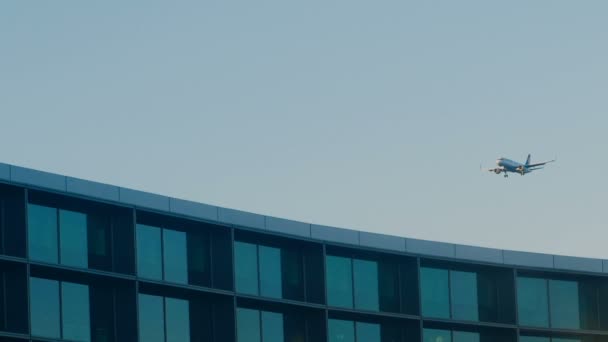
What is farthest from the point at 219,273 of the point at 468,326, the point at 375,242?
the point at 468,326

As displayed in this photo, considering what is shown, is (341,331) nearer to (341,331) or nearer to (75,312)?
(341,331)

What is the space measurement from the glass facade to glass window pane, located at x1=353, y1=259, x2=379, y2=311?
49 mm

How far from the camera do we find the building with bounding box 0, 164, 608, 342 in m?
51.8

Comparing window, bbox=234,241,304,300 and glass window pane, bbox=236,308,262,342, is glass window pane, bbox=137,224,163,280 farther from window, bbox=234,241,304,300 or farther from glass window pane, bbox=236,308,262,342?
glass window pane, bbox=236,308,262,342

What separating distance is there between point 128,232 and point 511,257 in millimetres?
17251

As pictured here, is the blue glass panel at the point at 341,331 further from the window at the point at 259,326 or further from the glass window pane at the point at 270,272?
the glass window pane at the point at 270,272

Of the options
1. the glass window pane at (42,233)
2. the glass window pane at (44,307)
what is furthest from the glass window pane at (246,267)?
the glass window pane at (42,233)

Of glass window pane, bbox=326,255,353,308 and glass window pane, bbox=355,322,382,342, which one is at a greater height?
glass window pane, bbox=326,255,353,308

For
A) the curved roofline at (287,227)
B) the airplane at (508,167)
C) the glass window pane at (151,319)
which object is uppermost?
the airplane at (508,167)

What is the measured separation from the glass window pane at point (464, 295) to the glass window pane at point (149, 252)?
1323cm

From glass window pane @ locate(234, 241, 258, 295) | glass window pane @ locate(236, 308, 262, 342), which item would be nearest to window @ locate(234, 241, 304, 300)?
glass window pane @ locate(234, 241, 258, 295)

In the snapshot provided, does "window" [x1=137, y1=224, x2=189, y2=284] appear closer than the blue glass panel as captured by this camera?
Yes

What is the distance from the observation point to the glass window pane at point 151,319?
178ft

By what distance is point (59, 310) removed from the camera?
52438 millimetres
